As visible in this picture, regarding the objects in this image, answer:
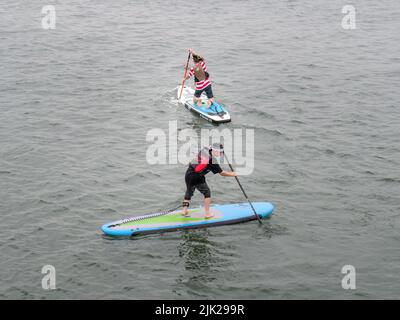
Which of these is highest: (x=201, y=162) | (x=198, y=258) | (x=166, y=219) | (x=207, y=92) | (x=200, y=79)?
(x=200, y=79)

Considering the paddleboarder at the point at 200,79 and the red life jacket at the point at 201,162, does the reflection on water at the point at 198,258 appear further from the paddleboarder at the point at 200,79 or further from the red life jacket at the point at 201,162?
the paddleboarder at the point at 200,79

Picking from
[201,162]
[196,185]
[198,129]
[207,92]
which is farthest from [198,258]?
[207,92]

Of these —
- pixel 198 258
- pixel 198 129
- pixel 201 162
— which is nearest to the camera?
pixel 198 258

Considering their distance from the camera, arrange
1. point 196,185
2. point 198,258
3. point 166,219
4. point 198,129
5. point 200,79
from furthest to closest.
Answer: point 200,79 → point 198,129 → point 166,219 → point 196,185 → point 198,258

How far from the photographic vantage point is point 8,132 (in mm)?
21453

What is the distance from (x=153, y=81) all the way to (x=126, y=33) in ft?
27.8

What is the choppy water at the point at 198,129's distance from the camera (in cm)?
1353

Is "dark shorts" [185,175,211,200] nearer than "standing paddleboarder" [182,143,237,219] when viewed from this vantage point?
No

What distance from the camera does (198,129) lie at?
21.6 metres

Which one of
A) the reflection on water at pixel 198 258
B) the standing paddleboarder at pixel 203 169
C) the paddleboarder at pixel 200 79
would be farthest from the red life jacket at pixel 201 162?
the paddleboarder at pixel 200 79

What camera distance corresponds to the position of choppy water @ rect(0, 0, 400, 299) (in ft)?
44.4

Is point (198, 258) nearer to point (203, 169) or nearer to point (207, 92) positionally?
point (203, 169)

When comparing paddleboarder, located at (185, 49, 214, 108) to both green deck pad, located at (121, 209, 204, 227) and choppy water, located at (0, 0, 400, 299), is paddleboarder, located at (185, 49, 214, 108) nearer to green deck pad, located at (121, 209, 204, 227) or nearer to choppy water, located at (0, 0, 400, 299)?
choppy water, located at (0, 0, 400, 299)

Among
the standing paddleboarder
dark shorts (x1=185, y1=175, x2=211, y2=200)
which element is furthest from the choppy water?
the standing paddleboarder
